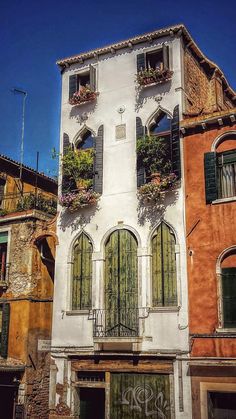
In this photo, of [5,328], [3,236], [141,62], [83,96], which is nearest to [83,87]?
[83,96]

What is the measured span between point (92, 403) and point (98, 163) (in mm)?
7851

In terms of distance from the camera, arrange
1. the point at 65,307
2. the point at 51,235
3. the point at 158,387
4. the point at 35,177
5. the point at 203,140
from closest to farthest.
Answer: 1. the point at 158,387
2. the point at 203,140
3. the point at 65,307
4. the point at 51,235
5. the point at 35,177

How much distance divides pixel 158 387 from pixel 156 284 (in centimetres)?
297

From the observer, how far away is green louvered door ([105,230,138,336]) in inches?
614

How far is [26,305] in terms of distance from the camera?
18109 mm

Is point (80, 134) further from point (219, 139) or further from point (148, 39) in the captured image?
point (219, 139)

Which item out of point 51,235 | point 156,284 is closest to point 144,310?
point 156,284

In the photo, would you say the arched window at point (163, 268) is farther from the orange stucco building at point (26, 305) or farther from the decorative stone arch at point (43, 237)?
Answer: the orange stucco building at point (26, 305)

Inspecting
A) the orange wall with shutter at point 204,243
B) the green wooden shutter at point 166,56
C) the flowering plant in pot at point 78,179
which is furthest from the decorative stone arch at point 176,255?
the green wooden shutter at point 166,56

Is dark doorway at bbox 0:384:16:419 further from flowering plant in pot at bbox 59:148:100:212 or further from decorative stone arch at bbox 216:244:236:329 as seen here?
decorative stone arch at bbox 216:244:236:329

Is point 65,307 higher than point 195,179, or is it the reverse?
point 195,179

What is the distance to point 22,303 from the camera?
59.9 ft

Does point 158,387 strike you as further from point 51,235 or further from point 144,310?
point 51,235

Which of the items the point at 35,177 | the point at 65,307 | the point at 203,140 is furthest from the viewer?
the point at 35,177
